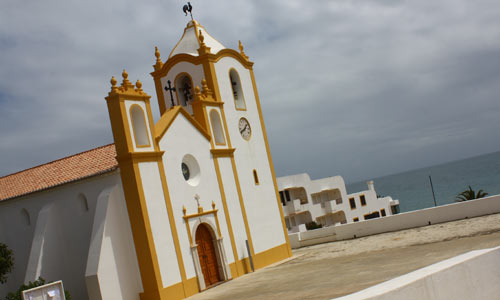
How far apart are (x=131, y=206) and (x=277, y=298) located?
6.88m

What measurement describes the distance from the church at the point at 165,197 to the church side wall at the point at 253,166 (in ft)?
0.19

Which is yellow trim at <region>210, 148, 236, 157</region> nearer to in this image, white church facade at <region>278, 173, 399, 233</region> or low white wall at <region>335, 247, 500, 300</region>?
low white wall at <region>335, 247, 500, 300</region>

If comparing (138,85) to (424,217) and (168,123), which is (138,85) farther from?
(424,217)

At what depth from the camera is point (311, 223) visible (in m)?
60.3

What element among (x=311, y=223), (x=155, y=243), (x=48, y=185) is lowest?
(x=311, y=223)

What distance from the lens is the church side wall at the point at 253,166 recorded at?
26.4 meters

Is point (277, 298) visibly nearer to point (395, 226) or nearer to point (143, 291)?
point (143, 291)

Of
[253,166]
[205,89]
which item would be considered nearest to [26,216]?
[205,89]

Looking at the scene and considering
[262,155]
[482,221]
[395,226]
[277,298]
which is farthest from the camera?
[395,226]

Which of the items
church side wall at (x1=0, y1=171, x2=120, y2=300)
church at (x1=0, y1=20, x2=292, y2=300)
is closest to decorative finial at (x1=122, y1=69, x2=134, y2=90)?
church at (x1=0, y1=20, x2=292, y2=300)

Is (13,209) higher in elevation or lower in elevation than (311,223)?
higher

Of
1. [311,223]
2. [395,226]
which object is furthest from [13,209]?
[311,223]

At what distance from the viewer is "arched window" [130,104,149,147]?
2092 centimetres

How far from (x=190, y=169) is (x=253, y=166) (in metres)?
4.86
